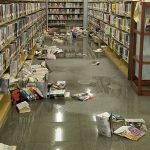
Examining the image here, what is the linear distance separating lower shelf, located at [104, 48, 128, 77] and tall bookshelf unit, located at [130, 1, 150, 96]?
740 mm

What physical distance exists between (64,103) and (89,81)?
4.91 ft

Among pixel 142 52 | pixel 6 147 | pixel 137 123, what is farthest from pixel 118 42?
pixel 6 147

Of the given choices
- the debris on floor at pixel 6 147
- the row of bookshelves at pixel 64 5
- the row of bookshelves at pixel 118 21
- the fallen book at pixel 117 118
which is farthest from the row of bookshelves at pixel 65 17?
the debris on floor at pixel 6 147

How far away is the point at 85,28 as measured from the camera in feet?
57.0

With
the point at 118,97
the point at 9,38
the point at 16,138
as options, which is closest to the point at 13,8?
the point at 9,38

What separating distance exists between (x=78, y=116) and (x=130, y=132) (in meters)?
0.86

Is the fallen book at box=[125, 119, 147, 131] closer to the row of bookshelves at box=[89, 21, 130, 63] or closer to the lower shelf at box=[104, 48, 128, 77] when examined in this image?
the lower shelf at box=[104, 48, 128, 77]

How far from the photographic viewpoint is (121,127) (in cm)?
381

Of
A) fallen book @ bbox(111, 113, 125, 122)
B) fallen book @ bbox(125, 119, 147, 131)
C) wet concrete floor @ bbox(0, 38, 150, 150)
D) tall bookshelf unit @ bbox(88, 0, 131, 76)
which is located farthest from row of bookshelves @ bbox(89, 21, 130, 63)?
fallen book @ bbox(125, 119, 147, 131)

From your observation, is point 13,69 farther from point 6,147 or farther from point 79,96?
point 6,147

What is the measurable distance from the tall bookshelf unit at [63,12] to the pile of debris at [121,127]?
45.6 feet

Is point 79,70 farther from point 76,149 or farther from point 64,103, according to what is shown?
point 76,149

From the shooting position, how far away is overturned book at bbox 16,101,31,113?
4.44m

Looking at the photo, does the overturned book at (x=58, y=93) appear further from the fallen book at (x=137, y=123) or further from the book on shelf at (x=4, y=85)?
the fallen book at (x=137, y=123)
